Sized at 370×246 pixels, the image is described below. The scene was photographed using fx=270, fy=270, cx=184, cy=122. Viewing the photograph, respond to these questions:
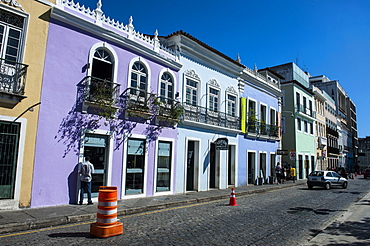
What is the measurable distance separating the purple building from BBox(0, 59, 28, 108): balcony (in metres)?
0.81

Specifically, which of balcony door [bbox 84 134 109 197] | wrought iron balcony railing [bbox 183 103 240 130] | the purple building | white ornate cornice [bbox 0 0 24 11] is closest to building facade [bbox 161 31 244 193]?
wrought iron balcony railing [bbox 183 103 240 130]

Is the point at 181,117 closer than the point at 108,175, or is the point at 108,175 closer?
the point at 108,175

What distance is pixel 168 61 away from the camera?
46.3 ft

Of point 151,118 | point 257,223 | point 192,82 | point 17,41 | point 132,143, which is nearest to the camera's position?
point 257,223

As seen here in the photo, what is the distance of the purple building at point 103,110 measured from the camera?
9.68 m

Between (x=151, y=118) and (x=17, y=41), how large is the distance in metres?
6.23

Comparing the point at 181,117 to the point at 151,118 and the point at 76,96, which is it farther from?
the point at 76,96

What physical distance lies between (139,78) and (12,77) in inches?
212

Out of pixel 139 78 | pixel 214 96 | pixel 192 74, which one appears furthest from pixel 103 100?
pixel 214 96

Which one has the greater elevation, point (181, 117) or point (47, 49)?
point (47, 49)

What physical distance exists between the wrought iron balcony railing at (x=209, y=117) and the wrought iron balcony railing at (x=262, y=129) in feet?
5.78

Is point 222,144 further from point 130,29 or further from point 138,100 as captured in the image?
point 130,29

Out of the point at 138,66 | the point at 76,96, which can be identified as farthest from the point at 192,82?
the point at 76,96

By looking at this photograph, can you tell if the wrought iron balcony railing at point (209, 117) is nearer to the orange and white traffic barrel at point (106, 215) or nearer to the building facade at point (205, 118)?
the building facade at point (205, 118)
